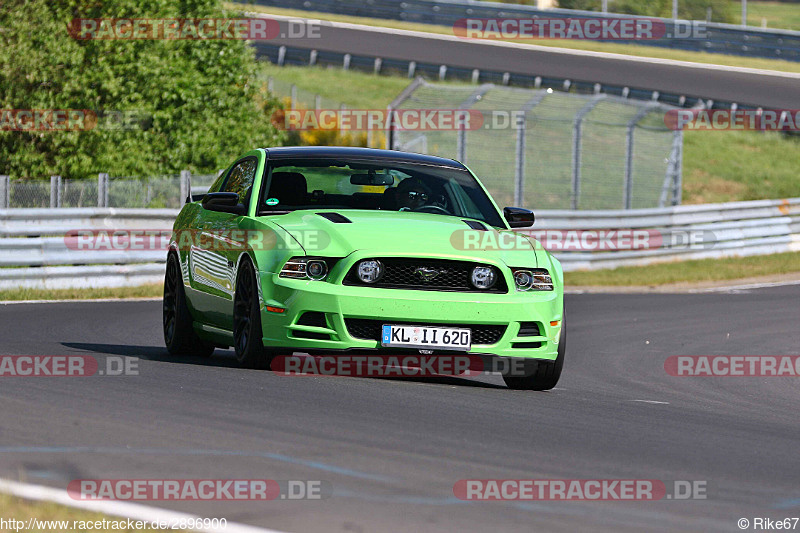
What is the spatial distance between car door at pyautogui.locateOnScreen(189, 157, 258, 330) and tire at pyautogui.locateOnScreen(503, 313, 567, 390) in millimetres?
1988

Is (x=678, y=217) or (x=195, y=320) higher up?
(x=195, y=320)

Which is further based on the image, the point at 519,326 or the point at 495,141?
the point at 495,141

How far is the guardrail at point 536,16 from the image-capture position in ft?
151

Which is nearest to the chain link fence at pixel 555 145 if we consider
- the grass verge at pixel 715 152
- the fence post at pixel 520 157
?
the fence post at pixel 520 157

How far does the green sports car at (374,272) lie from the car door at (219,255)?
19 millimetres

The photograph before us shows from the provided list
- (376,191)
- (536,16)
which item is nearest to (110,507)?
(376,191)

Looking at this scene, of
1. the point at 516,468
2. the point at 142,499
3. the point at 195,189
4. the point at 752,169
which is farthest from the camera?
the point at 752,169

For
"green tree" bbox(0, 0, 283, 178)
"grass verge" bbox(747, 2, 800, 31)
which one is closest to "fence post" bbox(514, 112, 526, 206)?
"green tree" bbox(0, 0, 283, 178)

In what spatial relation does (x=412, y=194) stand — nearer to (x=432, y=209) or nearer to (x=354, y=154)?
(x=432, y=209)

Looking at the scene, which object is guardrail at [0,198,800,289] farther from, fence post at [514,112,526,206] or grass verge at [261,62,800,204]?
grass verge at [261,62,800,204]

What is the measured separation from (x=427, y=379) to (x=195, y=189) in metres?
13.1

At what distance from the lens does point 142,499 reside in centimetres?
529

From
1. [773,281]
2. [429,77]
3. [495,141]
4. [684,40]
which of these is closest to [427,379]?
[773,281]

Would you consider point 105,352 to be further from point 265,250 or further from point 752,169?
point 752,169
